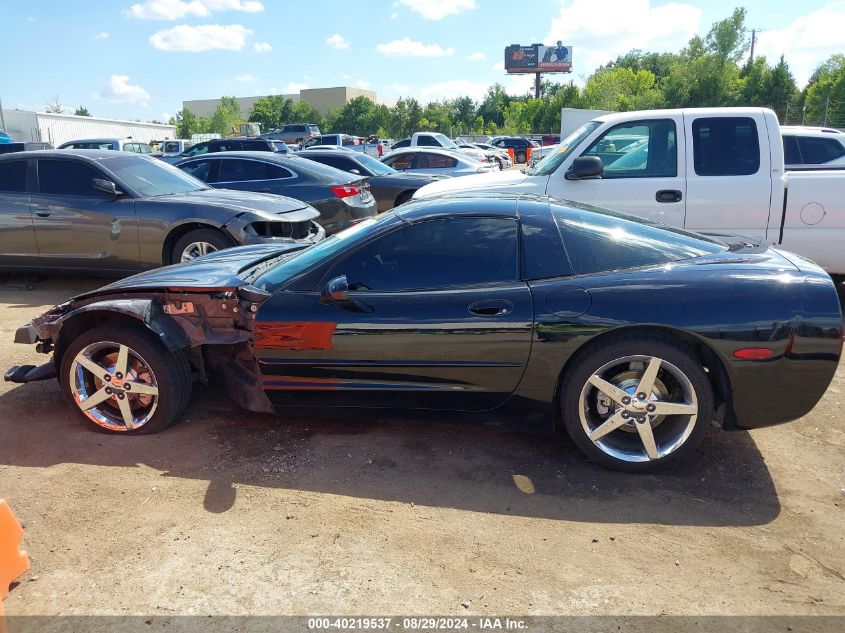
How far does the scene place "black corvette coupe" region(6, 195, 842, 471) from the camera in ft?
10.3

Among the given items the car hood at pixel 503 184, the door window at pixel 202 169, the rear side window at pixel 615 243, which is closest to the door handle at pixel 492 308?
the rear side window at pixel 615 243

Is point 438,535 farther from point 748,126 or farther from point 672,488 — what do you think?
point 748,126

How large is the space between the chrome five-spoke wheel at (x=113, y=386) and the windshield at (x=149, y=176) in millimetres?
3761

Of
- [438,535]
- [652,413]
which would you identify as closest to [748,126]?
[652,413]

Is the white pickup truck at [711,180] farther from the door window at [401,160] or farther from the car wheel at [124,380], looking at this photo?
the door window at [401,160]

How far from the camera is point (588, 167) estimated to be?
594 centimetres

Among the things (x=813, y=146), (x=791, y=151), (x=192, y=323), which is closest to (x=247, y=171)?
(x=192, y=323)

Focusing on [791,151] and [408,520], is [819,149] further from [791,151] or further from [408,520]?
[408,520]

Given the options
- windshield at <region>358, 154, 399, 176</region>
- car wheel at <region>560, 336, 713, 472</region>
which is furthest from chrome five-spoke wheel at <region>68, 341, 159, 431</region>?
windshield at <region>358, 154, 399, 176</region>

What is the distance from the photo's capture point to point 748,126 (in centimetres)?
600

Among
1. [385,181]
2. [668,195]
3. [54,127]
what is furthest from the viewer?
[54,127]

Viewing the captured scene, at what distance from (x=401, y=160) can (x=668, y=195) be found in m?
9.77

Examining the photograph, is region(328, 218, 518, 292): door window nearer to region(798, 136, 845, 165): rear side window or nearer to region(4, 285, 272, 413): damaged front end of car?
region(4, 285, 272, 413): damaged front end of car

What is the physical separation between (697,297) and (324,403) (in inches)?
82.4
